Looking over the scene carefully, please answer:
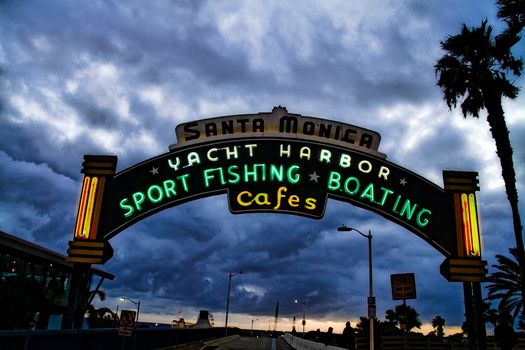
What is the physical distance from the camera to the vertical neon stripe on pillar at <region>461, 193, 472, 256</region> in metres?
15.8

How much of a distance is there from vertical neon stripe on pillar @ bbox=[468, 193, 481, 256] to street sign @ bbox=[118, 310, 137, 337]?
1144 centimetres

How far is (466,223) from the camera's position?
1606 centimetres

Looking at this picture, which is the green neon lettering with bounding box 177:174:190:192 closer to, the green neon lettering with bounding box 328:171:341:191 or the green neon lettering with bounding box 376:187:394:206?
the green neon lettering with bounding box 328:171:341:191

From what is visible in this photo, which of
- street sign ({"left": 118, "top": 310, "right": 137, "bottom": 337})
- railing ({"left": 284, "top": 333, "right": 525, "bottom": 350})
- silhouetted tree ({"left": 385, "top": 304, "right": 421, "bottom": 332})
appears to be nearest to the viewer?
street sign ({"left": 118, "top": 310, "right": 137, "bottom": 337})

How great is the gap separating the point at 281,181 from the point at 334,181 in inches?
69.6

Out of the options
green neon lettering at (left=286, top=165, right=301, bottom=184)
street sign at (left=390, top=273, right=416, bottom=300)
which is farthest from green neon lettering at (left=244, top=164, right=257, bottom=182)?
street sign at (left=390, top=273, right=416, bottom=300)

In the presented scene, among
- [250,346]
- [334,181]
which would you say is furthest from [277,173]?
[250,346]

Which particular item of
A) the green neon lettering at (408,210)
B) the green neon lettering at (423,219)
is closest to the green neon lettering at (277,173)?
the green neon lettering at (408,210)

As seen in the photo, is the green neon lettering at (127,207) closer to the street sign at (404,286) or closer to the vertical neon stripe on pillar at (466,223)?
the street sign at (404,286)

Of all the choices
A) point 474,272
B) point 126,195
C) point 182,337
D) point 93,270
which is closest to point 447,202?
point 474,272

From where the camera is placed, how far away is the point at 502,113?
22.8 meters

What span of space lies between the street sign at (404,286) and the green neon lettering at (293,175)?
5.87 m

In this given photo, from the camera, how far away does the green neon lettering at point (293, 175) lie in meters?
16.4

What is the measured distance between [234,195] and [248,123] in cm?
259
